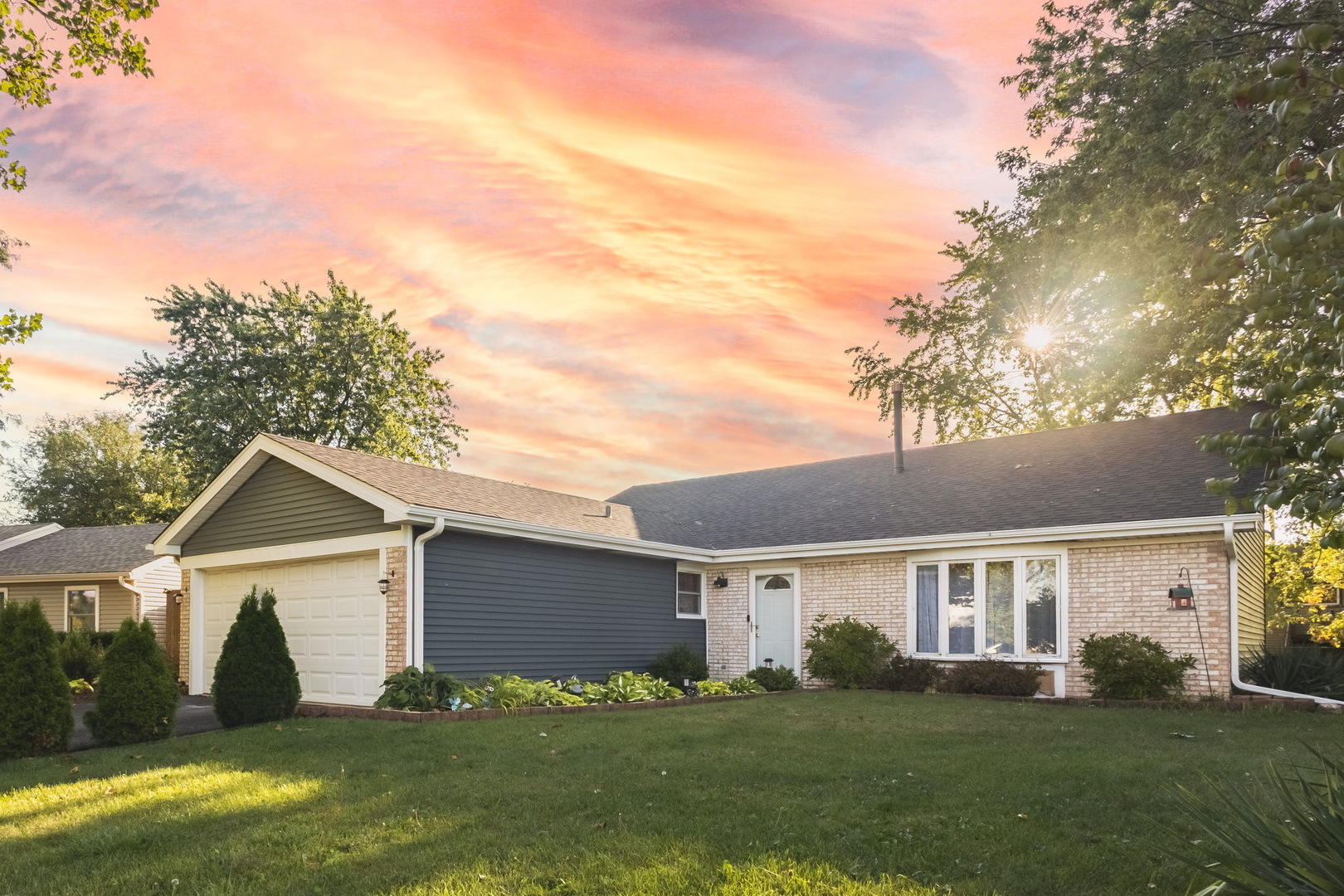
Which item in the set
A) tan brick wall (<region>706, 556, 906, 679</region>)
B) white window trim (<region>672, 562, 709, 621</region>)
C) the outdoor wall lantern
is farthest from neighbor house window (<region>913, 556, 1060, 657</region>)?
white window trim (<region>672, 562, 709, 621</region>)

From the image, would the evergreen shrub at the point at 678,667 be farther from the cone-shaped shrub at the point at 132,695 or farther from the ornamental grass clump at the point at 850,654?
the cone-shaped shrub at the point at 132,695

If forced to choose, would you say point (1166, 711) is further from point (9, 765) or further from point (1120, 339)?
point (9, 765)

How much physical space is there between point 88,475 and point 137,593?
24135 millimetres

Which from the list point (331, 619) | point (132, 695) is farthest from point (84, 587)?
point (132, 695)

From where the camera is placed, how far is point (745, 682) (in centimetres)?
1588

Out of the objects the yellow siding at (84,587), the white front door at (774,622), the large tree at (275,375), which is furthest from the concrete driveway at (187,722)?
the large tree at (275,375)

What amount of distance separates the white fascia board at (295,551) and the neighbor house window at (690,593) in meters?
6.77

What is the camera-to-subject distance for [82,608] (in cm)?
2488

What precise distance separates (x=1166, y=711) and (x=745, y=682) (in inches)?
258

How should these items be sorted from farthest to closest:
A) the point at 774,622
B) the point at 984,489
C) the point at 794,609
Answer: the point at 774,622
the point at 794,609
the point at 984,489

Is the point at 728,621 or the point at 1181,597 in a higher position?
the point at 1181,597

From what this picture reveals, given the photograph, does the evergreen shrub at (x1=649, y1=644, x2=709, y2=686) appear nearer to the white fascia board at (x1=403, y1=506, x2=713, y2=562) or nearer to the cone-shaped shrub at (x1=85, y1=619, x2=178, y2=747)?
the white fascia board at (x1=403, y1=506, x2=713, y2=562)

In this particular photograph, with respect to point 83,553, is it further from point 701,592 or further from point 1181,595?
point 1181,595

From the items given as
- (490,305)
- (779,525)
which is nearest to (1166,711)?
(779,525)
